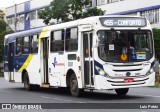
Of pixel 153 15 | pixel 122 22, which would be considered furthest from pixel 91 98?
pixel 153 15

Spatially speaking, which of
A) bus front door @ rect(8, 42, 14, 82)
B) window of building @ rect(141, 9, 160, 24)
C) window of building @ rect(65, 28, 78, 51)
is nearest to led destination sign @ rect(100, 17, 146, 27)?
window of building @ rect(65, 28, 78, 51)

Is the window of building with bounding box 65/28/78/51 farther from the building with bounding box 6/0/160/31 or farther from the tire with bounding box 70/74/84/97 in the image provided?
the building with bounding box 6/0/160/31

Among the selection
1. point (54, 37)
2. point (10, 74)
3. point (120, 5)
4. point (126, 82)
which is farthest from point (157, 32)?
point (126, 82)

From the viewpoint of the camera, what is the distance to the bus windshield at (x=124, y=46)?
16297mm

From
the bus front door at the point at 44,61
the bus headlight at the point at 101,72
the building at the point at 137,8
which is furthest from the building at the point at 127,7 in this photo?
the bus headlight at the point at 101,72

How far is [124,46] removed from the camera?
54.3 feet

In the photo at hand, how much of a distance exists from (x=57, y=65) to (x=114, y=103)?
486cm

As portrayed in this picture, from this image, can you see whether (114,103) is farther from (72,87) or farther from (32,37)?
(32,37)

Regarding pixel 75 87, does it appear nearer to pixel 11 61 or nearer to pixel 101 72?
Answer: pixel 101 72

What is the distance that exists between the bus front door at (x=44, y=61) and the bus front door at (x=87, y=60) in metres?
3.96

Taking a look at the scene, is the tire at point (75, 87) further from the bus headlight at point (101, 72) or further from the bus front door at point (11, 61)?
the bus front door at point (11, 61)

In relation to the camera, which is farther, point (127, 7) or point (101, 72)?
point (127, 7)

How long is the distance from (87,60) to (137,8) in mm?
35401

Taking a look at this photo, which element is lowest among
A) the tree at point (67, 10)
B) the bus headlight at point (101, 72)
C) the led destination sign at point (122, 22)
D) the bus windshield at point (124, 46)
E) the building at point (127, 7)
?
the bus headlight at point (101, 72)
